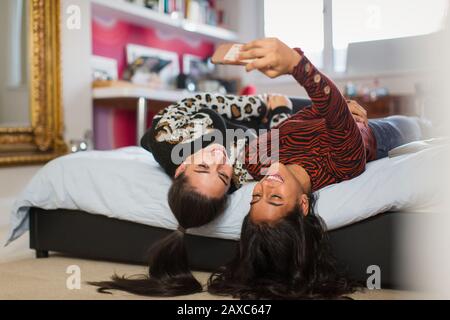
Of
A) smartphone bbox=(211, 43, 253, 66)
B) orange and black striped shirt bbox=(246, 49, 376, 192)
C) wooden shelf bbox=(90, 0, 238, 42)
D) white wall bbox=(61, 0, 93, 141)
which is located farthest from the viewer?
wooden shelf bbox=(90, 0, 238, 42)

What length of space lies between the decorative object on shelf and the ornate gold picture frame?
83 centimetres

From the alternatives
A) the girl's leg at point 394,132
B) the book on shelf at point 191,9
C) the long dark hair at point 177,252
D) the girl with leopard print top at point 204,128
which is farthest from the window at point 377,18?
the book on shelf at point 191,9

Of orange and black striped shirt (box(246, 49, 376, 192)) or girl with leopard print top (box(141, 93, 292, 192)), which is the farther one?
girl with leopard print top (box(141, 93, 292, 192))

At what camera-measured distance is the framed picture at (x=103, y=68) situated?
3977 millimetres

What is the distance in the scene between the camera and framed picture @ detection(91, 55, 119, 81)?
13.0ft


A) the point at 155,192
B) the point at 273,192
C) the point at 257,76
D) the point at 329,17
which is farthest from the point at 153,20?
the point at 273,192

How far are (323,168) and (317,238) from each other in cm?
23

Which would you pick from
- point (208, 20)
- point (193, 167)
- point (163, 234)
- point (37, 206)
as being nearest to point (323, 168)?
point (193, 167)

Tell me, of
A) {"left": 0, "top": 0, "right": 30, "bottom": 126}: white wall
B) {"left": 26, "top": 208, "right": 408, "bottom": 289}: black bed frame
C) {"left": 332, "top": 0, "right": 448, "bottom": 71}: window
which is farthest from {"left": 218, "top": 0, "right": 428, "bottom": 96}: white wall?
{"left": 26, "top": 208, "right": 408, "bottom": 289}: black bed frame

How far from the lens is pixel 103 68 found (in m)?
4.08

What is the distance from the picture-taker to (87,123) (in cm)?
379

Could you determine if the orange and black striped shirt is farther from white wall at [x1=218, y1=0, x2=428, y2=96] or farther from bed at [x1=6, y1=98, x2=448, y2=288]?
white wall at [x1=218, y1=0, x2=428, y2=96]

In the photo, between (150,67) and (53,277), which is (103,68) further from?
(53,277)

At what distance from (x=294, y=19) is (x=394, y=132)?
79cm
